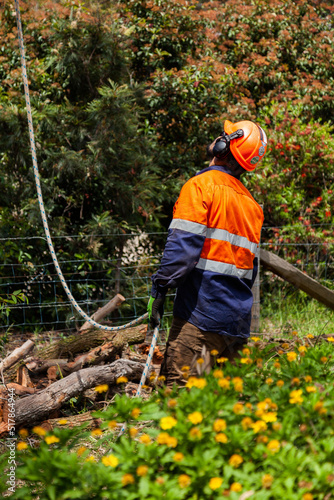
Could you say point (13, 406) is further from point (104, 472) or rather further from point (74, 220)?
point (74, 220)

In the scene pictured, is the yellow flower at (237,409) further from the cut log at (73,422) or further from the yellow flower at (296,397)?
the cut log at (73,422)

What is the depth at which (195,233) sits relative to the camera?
306 centimetres

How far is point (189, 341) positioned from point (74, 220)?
3.42 m

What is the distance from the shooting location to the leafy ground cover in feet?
5.22

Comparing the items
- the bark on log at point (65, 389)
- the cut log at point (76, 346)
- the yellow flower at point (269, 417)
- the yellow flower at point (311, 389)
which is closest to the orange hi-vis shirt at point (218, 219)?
the bark on log at point (65, 389)

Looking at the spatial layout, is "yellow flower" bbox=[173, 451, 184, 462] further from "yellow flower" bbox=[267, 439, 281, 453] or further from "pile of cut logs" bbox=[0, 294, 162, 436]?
"pile of cut logs" bbox=[0, 294, 162, 436]

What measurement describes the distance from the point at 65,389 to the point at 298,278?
2.49 meters

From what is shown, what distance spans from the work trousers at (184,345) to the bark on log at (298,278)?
1.72 metres

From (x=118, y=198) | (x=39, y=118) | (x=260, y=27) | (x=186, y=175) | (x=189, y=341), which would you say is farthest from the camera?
(x=260, y=27)

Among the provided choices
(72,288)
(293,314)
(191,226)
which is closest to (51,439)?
(191,226)

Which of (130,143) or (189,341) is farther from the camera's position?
(130,143)

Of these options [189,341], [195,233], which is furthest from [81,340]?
[195,233]

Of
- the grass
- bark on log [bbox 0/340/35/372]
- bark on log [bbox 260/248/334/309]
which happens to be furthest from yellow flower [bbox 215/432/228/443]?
the grass

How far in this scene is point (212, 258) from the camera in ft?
10.5
